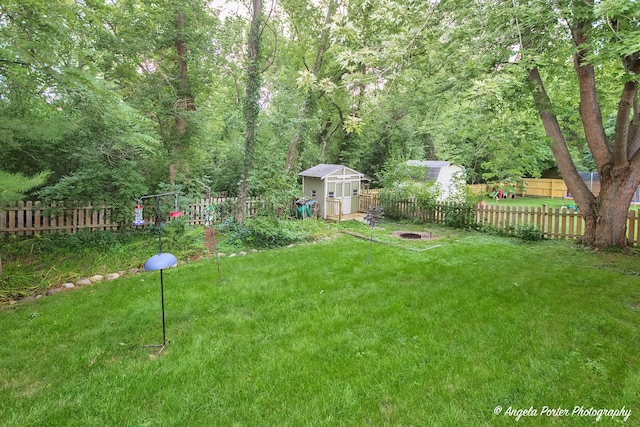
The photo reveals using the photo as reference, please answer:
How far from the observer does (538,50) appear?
5105mm

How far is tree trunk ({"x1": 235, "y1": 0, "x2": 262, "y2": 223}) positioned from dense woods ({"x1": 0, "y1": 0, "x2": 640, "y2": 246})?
0.13 ft

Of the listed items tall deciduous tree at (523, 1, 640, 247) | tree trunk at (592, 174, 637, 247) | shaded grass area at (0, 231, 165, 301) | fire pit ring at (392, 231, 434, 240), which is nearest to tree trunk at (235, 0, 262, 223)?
shaded grass area at (0, 231, 165, 301)

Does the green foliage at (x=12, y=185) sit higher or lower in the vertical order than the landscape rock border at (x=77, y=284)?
higher

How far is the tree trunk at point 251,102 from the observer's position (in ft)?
28.8

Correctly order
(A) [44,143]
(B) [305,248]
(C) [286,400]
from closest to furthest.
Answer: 1. (C) [286,400]
2. (A) [44,143]
3. (B) [305,248]

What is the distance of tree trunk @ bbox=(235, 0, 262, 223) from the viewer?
8.78 metres

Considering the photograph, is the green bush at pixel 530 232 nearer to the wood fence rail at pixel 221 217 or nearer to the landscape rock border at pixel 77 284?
the wood fence rail at pixel 221 217

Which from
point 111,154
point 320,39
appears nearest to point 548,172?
point 320,39

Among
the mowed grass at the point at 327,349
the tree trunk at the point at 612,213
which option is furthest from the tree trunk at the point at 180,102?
the tree trunk at the point at 612,213

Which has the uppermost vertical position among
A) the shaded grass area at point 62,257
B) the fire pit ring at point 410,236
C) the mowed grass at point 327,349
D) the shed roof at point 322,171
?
the shed roof at point 322,171

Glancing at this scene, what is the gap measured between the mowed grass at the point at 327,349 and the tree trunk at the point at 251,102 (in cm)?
389

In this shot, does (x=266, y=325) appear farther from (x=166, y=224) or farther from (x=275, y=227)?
(x=166, y=224)

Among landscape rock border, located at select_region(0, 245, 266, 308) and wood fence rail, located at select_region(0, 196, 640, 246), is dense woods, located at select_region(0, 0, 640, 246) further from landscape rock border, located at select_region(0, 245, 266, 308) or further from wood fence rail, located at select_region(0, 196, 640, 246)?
landscape rock border, located at select_region(0, 245, 266, 308)

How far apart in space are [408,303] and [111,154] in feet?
22.0
